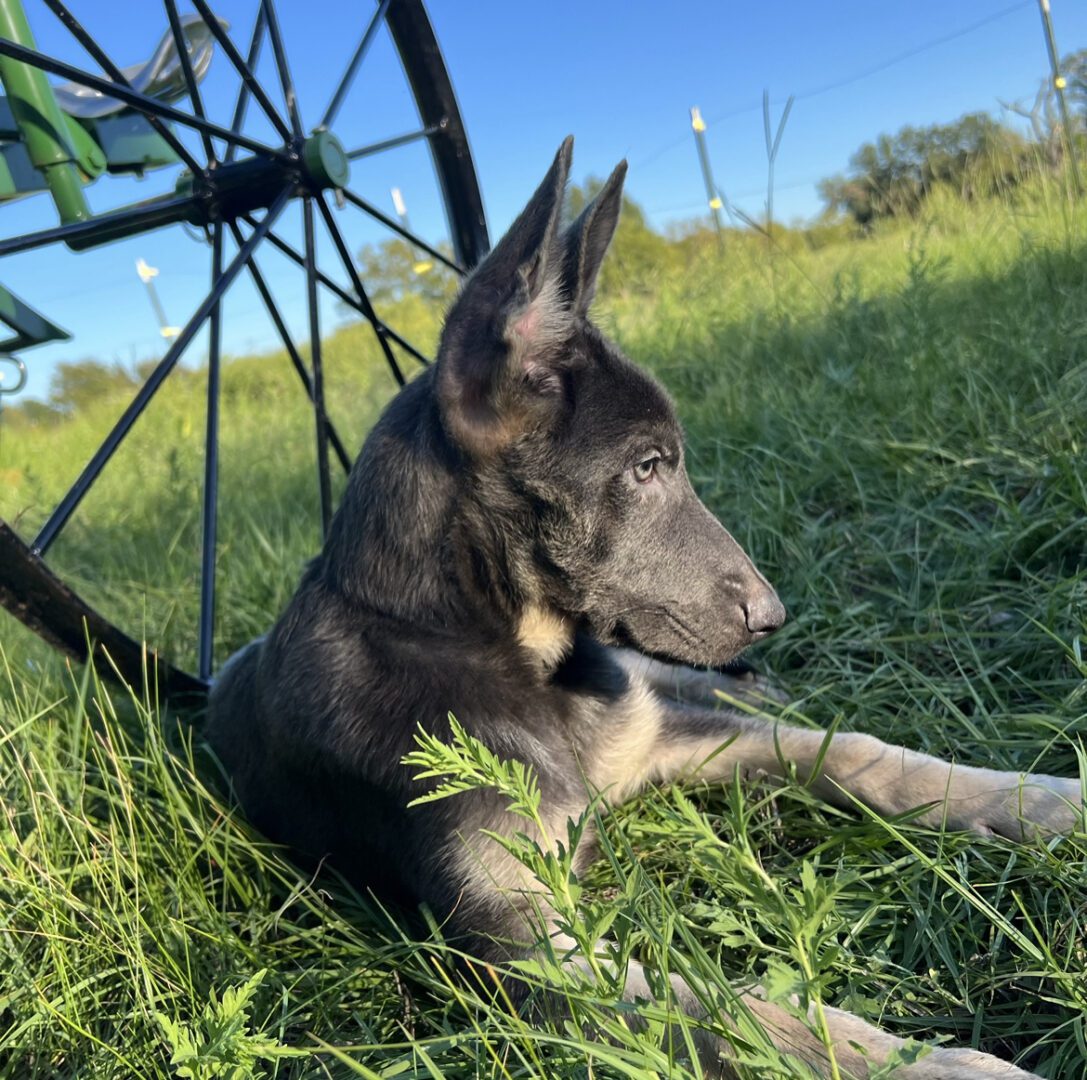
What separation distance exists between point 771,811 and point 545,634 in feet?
2.37

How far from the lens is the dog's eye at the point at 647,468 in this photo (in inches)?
84.0

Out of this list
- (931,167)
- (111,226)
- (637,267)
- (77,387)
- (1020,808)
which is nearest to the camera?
(1020,808)

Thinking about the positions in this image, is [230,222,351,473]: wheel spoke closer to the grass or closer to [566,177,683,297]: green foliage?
the grass

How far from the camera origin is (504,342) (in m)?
1.99

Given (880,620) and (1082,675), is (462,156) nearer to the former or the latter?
(880,620)

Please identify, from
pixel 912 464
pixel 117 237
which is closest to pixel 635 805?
pixel 912 464

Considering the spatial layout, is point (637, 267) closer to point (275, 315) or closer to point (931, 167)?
point (931, 167)

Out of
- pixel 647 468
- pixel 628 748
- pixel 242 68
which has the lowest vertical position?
pixel 628 748

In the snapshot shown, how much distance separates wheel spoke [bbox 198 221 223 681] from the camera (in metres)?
2.74

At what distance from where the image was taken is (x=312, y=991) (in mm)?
1802

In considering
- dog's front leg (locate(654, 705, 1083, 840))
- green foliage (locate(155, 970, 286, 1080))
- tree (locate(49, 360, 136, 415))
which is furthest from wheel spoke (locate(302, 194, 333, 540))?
tree (locate(49, 360, 136, 415))

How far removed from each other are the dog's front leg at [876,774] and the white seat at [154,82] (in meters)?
2.84

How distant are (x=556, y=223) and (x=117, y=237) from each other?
5.88 feet

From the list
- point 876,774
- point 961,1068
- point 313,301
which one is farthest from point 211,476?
point 961,1068
